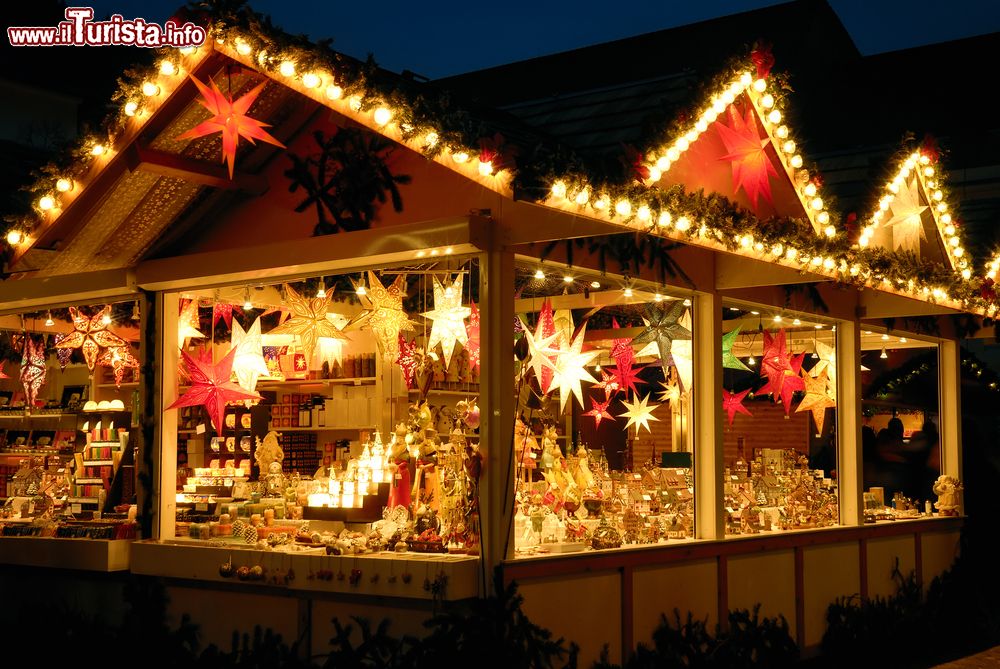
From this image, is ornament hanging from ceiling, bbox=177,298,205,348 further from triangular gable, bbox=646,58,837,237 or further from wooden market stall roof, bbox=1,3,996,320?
triangular gable, bbox=646,58,837,237

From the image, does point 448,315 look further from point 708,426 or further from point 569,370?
point 708,426

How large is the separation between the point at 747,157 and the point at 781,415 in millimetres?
3920

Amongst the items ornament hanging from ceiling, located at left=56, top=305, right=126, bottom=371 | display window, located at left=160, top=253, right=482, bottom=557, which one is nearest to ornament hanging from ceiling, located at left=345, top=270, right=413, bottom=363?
display window, located at left=160, top=253, right=482, bottom=557

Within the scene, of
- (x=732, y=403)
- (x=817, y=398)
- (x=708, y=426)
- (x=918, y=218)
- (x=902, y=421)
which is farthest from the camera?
(x=902, y=421)

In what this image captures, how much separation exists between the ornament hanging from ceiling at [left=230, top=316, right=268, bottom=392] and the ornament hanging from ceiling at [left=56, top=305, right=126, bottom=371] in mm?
1636

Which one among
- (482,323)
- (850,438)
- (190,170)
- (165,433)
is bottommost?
(850,438)

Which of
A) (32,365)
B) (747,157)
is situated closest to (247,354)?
(32,365)

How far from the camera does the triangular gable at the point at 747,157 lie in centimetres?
698

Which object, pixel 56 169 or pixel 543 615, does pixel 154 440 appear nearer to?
pixel 56 169

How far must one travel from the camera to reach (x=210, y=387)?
819cm

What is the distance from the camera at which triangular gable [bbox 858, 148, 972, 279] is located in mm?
9211

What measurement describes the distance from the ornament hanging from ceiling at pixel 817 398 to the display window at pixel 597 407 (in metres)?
1.55

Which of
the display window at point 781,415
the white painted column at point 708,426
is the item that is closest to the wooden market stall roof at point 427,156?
the white painted column at point 708,426

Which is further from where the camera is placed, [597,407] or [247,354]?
[597,407]
